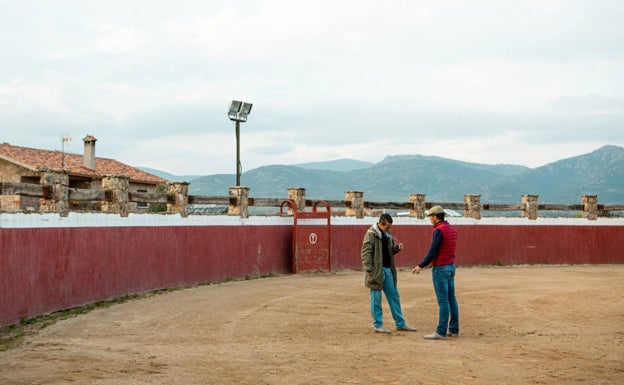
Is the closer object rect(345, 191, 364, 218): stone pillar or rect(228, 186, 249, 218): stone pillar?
rect(228, 186, 249, 218): stone pillar

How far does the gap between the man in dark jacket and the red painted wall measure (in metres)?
5.39

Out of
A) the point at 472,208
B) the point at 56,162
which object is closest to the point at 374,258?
the point at 472,208

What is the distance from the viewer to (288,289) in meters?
16.5

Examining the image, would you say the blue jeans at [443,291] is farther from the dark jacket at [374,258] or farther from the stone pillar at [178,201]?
the stone pillar at [178,201]

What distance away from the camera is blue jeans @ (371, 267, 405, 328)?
10.9 m

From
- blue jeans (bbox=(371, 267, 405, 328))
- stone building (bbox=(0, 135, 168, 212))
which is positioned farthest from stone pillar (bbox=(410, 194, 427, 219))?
stone building (bbox=(0, 135, 168, 212))

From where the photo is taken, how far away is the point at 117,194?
15445 millimetres

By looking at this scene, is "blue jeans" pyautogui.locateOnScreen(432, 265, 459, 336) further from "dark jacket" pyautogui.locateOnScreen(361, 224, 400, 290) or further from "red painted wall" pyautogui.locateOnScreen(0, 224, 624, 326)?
"red painted wall" pyautogui.locateOnScreen(0, 224, 624, 326)

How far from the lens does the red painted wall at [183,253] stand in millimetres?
12148

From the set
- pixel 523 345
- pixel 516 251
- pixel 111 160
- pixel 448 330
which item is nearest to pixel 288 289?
pixel 448 330

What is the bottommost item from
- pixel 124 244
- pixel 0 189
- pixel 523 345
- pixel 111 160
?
pixel 523 345

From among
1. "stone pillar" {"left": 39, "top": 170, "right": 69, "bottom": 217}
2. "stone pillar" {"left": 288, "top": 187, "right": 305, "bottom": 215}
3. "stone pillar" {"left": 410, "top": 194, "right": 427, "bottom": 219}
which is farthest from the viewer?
"stone pillar" {"left": 410, "top": 194, "right": 427, "bottom": 219}

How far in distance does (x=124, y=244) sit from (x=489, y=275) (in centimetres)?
1058

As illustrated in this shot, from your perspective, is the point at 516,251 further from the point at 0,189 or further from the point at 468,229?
the point at 0,189
